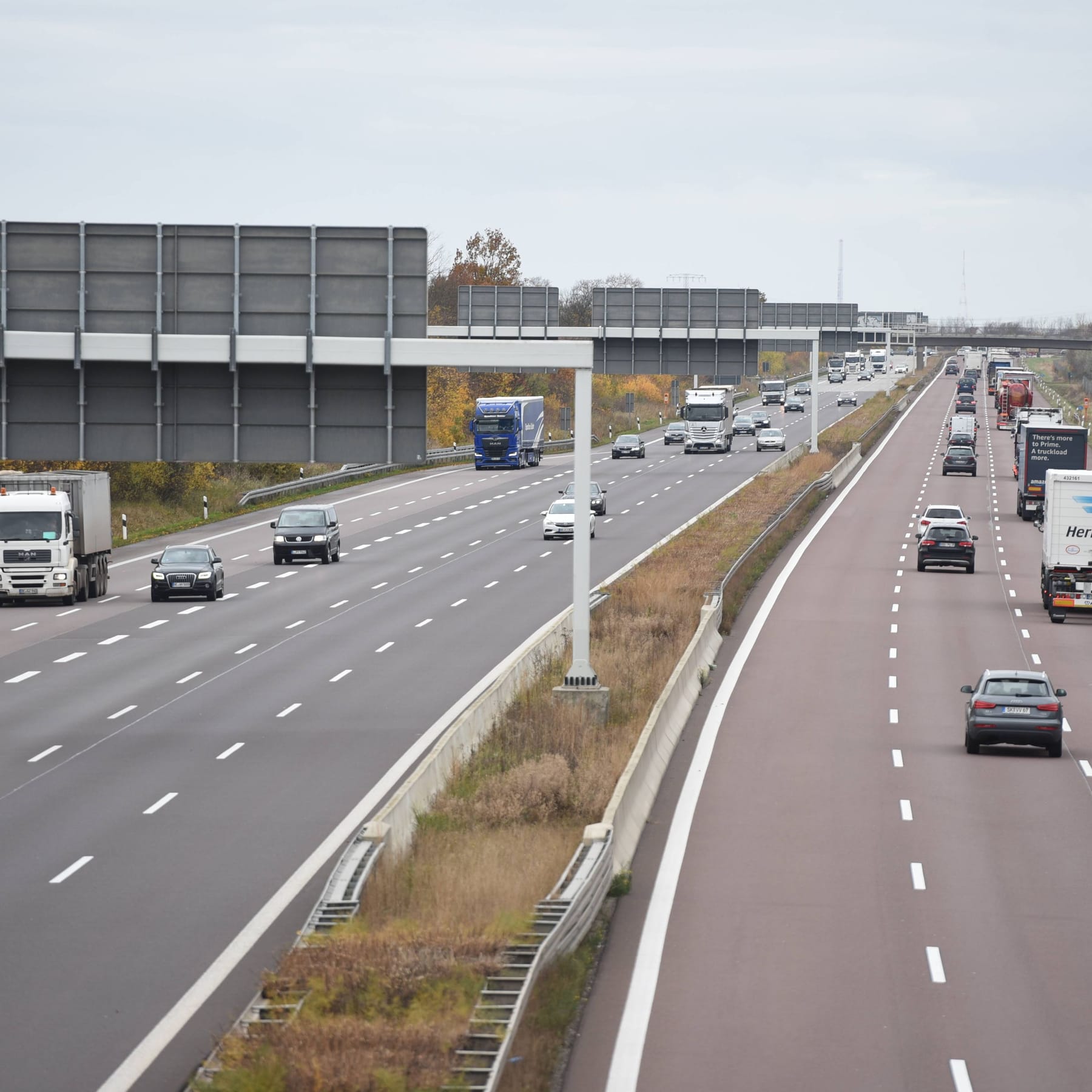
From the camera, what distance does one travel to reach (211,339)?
2830 cm

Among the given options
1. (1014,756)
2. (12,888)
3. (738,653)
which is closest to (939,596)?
(738,653)

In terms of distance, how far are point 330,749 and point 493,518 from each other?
139 ft

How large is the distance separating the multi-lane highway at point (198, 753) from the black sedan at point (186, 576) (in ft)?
1.20

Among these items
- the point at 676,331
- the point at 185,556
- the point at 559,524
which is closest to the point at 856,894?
the point at 185,556

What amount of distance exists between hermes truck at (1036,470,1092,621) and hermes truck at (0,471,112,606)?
23.5 m

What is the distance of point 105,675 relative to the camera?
34.0m

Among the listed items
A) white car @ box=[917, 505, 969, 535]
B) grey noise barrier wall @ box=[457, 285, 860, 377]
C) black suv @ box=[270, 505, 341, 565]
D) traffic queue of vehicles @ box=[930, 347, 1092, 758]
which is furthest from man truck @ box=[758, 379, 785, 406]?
black suv @ box=[270, 505, 341, 565]

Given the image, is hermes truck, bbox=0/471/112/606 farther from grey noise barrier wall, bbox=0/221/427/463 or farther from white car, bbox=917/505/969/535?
white car, bbox=917/505/969/535

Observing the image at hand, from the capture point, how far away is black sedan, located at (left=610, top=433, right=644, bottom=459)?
99438 mm

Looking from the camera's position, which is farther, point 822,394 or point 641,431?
point 822,394

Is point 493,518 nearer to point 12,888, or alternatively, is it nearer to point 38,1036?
point 12,888

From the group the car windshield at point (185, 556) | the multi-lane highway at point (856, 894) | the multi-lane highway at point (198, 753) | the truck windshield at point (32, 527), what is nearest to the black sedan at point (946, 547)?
the multi-lane highway at point (198, 753)

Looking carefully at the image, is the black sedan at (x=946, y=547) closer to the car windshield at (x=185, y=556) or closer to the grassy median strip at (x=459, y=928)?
the car windshield at (x=185, y=556)

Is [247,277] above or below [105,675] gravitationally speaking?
above
